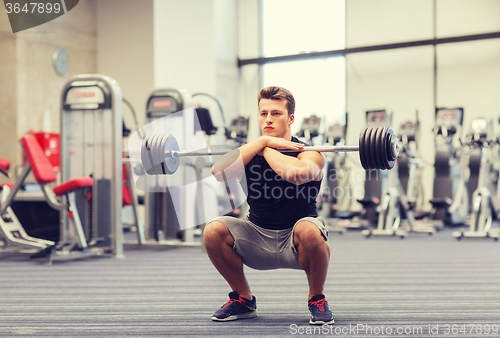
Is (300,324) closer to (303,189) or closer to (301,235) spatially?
(301,235)

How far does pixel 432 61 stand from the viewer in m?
8.22

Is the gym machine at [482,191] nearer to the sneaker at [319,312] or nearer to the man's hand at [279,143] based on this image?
the sneaker at [319,312]

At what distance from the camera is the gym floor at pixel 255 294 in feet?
6.98

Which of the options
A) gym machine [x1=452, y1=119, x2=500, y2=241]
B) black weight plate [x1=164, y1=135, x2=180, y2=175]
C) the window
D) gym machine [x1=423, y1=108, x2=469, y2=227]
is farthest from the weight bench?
the window

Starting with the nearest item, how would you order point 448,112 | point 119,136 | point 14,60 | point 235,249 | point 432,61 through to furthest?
1. point 235,249
2. point 119,136
3. point 448,112
4. point 14,60
5. point 432,61

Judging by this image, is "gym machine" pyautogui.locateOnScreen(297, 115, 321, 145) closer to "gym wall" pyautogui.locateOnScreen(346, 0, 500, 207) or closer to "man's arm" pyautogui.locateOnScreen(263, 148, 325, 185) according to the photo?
"gym wall" pyautogui.locateOnScreen(346, 0, 500, 207)

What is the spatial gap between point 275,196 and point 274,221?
11 centimetres

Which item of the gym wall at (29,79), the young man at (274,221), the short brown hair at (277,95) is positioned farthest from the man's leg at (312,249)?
the gym wall at (29,79)

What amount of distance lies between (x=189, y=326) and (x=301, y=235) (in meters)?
0.63

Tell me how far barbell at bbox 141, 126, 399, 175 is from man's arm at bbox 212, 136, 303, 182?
0.05 metres

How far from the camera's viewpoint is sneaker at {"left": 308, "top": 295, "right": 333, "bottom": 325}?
83.9 inches

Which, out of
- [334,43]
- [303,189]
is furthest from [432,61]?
[303,189]

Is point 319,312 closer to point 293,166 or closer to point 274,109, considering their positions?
point 293,166

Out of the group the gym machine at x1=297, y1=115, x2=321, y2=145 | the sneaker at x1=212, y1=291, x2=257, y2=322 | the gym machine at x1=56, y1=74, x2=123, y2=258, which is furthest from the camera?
the gym machine at x1=297, y1=115, x2=321, y2=145
